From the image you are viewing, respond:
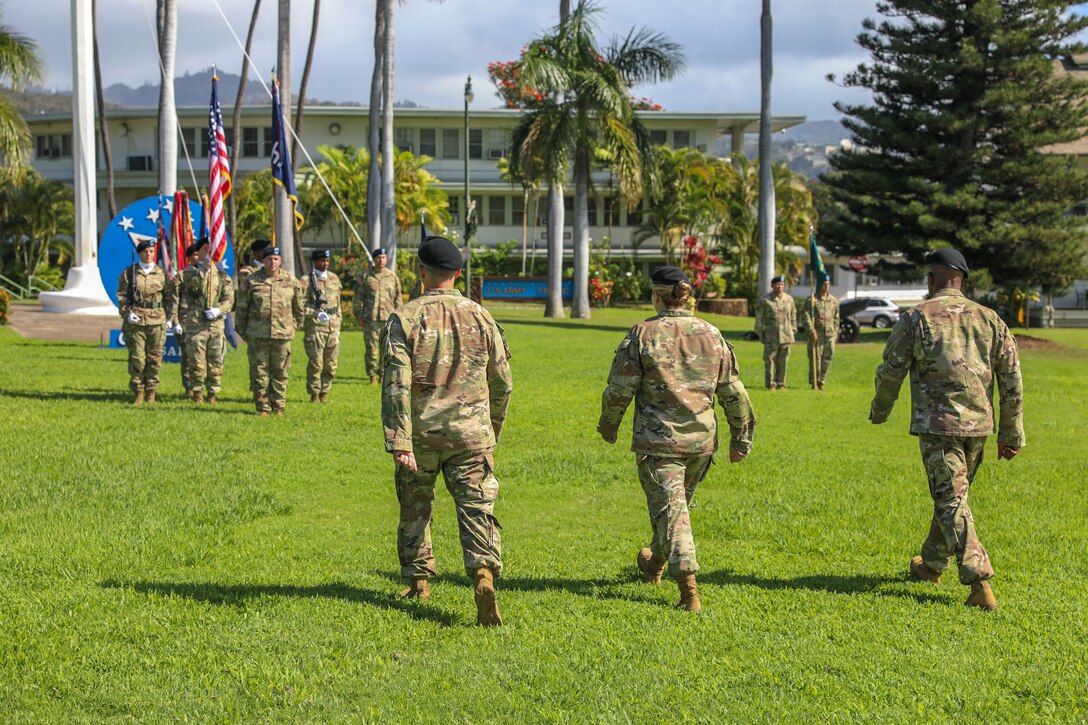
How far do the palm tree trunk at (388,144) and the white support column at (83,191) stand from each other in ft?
27.2

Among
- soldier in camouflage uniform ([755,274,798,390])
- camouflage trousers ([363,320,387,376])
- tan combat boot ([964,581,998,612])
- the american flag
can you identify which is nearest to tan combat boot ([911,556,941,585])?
tan combat boot ([964,581,998,612])

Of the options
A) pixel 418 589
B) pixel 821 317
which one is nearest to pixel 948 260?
pixel 418 589

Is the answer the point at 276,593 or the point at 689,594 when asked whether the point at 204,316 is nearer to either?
the point at 276,593

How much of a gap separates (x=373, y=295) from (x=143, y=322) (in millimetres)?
4347

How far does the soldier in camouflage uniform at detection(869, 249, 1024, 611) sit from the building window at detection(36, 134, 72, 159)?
59.9 meters

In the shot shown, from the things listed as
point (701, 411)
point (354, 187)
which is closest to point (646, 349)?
point (701, 411)

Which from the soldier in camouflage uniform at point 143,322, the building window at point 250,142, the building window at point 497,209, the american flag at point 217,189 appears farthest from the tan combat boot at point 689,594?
the building window at point 250,142

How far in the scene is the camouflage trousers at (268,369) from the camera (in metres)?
15.2

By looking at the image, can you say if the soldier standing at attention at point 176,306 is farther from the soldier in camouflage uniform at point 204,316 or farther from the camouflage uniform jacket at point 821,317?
the camouflage uniform jacket at point 821,317

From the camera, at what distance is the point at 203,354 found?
626 inches

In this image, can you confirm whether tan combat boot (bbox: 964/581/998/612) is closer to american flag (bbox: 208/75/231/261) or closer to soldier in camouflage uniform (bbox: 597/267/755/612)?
soldier in camouflage uniform (bbox: 597/267/755/612)

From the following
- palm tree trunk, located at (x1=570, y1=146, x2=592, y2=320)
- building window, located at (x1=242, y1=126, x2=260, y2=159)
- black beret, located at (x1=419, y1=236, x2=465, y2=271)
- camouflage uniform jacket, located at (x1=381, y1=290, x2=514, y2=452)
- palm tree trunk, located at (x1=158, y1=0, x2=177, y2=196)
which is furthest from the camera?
building window, located at (x1=242, y1=126, x2=260, y2=159)

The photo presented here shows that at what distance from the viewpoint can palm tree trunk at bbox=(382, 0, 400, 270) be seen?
3619cm

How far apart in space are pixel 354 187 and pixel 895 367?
150 feet
